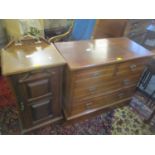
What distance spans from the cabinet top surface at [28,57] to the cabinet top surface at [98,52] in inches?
3.9

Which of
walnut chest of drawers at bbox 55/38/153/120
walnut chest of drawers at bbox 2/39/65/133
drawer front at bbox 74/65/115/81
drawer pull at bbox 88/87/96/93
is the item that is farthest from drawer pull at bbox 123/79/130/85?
walnut chest of drawers at bbox 2/39/65/133

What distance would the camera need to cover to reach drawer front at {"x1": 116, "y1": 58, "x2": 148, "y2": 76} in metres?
1.38

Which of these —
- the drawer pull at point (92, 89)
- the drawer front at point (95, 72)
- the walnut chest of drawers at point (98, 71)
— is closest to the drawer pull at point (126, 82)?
the walnut chest of drawers at point (98, 71)

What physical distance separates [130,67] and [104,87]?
315 millimetres

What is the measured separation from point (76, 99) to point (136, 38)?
4.71 feet

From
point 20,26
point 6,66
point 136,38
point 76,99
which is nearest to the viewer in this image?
point 6,66

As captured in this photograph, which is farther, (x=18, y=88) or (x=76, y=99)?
(x=76, y=99)

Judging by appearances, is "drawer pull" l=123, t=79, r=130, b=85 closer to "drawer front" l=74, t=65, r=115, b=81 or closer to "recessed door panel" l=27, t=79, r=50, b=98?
"drawer front" l=74, t=65, r=115, b=81

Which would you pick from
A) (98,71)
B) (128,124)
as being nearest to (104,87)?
(98,71)

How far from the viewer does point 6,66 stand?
103 centimetres

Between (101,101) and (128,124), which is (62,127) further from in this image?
(128,124)
